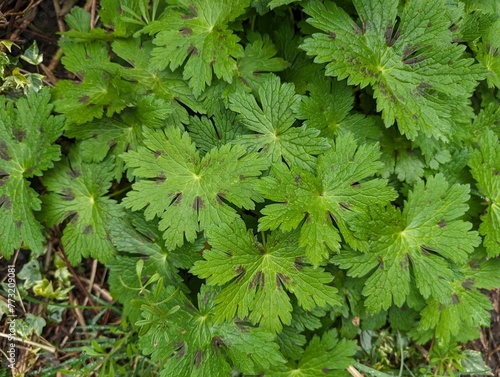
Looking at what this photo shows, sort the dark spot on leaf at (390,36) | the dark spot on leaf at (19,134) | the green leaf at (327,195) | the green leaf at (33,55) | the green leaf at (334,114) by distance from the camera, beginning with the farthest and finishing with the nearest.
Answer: the green leaf at (33,55)
the dark spot on leaf at (19,134)
the green leaf at (334,114)
the dark spot on leaf at (390,36)
the green leaf at (327,195)

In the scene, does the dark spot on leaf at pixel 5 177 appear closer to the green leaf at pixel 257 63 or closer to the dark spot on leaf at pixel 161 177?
the dark spot on leaf at pixel 161 177

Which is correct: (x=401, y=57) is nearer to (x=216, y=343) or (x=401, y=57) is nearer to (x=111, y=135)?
(x=111, y=135)

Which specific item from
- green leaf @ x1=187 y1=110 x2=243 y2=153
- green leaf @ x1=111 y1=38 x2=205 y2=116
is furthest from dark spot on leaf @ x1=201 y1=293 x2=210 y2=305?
green leaf @ x1=111 y1=38 x2=205 y2=116

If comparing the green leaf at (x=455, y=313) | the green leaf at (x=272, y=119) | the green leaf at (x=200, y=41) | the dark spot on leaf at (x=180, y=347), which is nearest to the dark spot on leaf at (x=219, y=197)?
the green leaf at (x=272, y=119)

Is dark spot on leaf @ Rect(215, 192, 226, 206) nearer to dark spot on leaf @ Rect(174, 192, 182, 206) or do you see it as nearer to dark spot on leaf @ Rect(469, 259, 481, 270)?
dark spot on leaf @ Rect(174, 192, 182, 206)

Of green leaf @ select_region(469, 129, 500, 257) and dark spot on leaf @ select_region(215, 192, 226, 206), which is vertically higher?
green leaf @ select_region(469, 129, 500, 257)

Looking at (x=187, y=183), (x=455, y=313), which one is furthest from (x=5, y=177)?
(x=455, y=313)

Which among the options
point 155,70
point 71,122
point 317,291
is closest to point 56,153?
point 71,122
